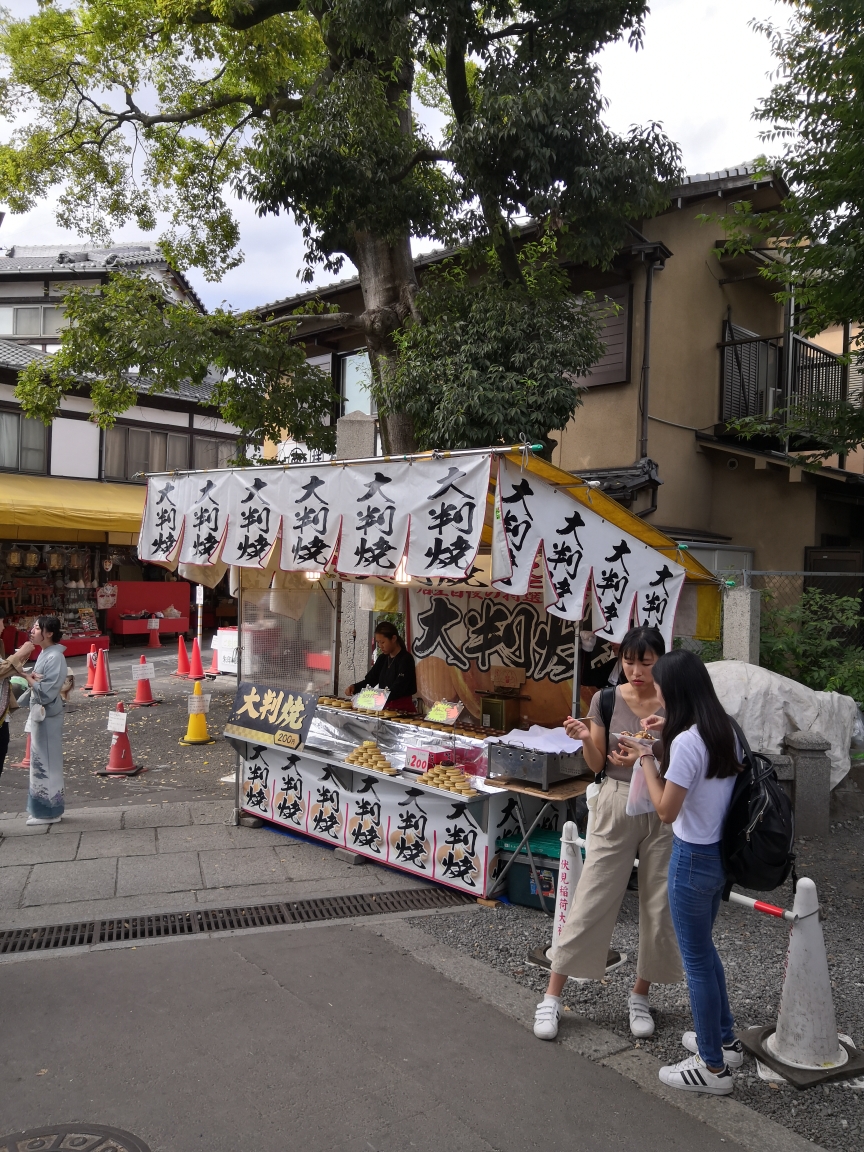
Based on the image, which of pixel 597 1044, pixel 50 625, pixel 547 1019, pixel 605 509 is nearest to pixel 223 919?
pixel 547 1019

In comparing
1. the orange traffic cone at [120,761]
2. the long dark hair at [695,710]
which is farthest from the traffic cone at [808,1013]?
the orange traffic cone at [120,761]

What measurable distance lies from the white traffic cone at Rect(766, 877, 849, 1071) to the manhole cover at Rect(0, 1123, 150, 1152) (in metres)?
3.09

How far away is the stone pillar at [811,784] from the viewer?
27.0 feet

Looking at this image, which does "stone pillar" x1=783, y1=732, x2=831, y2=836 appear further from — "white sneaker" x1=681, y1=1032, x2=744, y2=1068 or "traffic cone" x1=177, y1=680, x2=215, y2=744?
"traffic cone" x1=177, y1=680, x2=215, y2=744

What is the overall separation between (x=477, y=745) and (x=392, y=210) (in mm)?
7013

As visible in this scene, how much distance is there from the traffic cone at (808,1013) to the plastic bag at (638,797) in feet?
2.70

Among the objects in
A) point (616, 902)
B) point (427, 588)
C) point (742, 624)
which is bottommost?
point (616, 902)

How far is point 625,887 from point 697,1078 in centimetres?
93

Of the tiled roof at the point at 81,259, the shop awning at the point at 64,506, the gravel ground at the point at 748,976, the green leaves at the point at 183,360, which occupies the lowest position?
the gravel ground at the point at 748,976

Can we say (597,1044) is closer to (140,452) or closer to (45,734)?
(45,734)

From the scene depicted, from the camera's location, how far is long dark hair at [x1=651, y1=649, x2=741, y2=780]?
371 centimetres

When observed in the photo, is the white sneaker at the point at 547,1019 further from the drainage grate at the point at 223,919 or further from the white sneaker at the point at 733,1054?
the drainage grate at the point at 223,919

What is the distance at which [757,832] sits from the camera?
370 centimetres

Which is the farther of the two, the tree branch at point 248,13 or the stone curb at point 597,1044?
the tree branch at point 248,13
